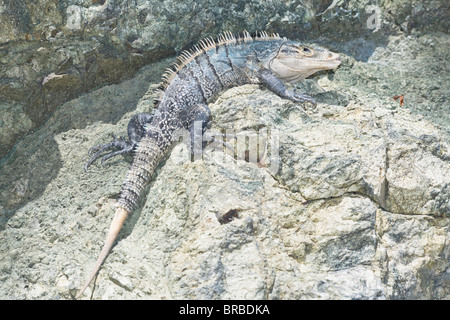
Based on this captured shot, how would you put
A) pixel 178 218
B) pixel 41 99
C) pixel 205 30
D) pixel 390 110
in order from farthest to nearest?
pixel 205 30 → pixel 41 99 → pixel 390 110 → pixel 178 218

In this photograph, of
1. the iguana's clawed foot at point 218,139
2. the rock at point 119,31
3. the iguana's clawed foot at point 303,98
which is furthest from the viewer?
the iguana's clawed foot at point 303,98

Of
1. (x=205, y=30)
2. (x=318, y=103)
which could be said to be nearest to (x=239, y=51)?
(x=205, y=30)

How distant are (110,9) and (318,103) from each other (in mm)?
2175

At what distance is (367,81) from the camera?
5168mm

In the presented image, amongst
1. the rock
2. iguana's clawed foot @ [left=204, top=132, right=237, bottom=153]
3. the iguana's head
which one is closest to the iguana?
the iguana's head

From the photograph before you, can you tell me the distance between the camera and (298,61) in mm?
5086

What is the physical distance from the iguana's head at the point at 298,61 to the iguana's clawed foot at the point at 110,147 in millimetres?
1703

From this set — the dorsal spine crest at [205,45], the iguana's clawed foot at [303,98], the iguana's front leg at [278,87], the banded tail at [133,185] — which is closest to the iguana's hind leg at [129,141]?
the banded tail at [133,185]

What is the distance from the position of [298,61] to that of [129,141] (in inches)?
74.4

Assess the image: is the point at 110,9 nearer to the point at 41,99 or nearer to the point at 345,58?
the point at 41,99

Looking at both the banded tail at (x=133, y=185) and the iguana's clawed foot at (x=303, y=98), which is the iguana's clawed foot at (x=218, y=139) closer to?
the banded tail at (x=133, y=185)

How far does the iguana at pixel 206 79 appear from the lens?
15.0ft

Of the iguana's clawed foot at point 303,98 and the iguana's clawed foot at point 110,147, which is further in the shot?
the iguana's clawed foot at point 303,98

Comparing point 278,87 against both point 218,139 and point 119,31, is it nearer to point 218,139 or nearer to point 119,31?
point 218,139
